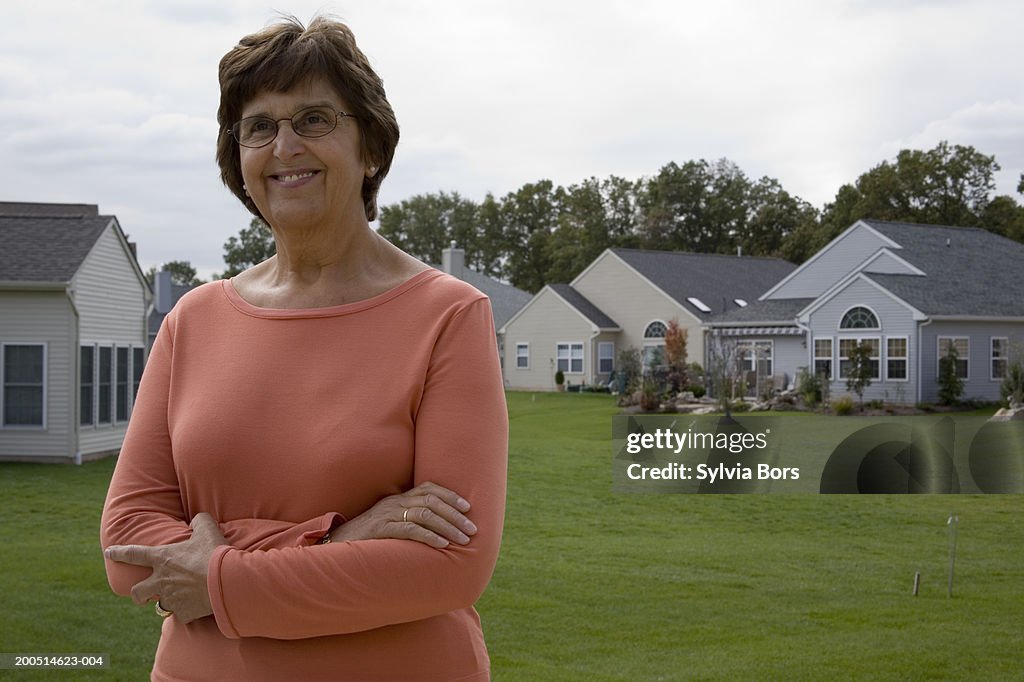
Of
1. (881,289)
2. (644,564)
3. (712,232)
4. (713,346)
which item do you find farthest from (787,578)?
(712,232)

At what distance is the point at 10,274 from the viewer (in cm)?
1902

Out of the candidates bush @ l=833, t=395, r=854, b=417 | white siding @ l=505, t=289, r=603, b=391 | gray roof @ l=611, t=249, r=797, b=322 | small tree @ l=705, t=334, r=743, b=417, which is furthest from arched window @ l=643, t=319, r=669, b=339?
bush @ l=833, t=395, r=854, b=417

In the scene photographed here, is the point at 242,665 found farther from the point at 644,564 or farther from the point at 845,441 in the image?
the point at 845,441

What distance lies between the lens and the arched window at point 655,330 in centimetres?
4072

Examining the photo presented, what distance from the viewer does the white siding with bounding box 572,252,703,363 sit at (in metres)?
39.4

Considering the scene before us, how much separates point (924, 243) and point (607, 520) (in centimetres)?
2367

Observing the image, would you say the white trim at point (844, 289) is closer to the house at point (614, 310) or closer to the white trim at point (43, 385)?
the house at point (614, 310)

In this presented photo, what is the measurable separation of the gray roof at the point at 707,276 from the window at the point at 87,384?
23621mm

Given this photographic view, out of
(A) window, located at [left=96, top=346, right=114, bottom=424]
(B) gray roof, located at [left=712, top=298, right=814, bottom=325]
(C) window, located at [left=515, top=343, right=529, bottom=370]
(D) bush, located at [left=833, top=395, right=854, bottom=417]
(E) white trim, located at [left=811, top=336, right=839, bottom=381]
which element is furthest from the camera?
(C) window, located at [left=515, top=343, right=529, bottom=370]

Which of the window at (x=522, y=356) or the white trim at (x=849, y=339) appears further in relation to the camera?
the window at (x=522, y=356)

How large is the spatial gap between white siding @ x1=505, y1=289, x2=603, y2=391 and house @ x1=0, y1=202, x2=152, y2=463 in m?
23.5

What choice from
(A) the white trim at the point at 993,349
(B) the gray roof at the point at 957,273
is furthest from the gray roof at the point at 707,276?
(A) the white trim at the point at 993,349

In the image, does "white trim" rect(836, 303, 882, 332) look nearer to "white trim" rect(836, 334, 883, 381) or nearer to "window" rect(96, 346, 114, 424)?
"white trim" rect(836, 334, 883, 381)

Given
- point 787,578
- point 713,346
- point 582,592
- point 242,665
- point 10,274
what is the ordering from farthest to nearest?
1. point 713,346
2. point 10,274
3. point 787,578
4. point 582,592
5. point 242,665
